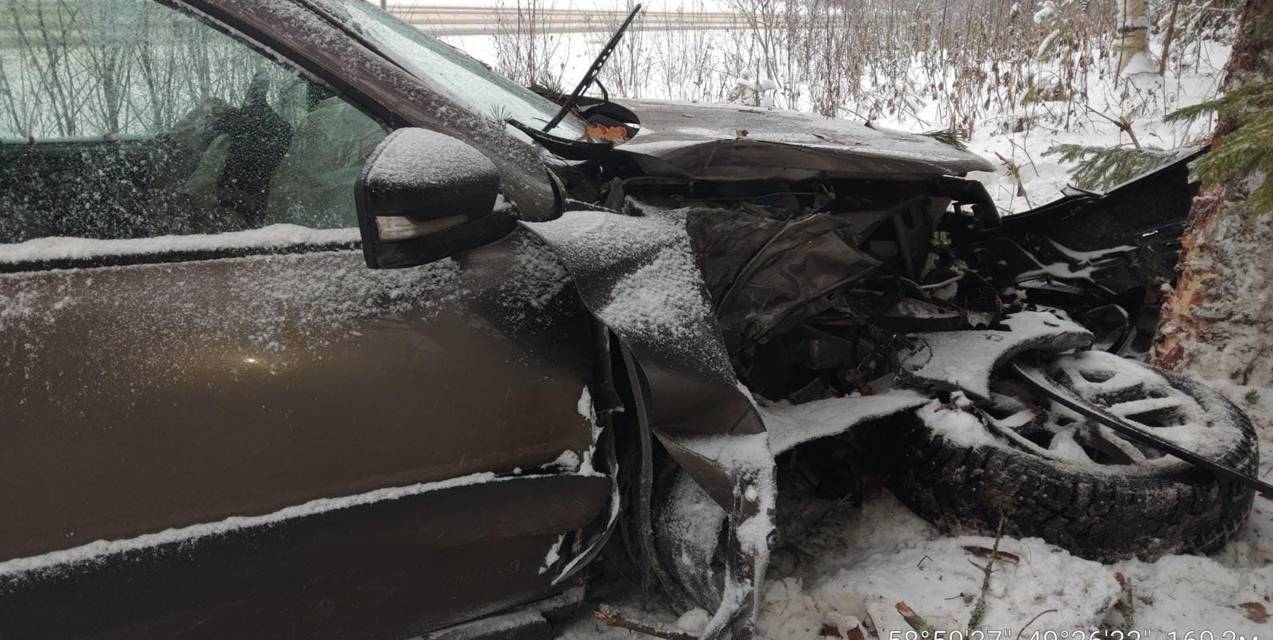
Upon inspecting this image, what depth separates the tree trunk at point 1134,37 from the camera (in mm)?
7777

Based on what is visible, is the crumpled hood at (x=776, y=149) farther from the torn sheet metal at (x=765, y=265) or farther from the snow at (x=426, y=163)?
the snow at (x=426, y=163)

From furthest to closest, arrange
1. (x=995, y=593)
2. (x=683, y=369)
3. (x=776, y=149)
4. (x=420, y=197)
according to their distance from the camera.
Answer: (x=776, y=149) → (x=995, y=593) → (x=683, y=369) → (x=420, y=197)

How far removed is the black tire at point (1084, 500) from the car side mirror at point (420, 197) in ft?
4.95

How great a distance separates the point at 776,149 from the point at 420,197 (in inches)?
45.2

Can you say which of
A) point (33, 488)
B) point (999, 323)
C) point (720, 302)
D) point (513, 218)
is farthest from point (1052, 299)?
point (33, 488)

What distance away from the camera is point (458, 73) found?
7.88 feet

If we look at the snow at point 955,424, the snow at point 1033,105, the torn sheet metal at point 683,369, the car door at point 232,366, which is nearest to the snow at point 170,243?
the car door at point 232,366

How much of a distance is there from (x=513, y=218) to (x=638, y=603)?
1.07 meters

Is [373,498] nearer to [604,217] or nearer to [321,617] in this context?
[321,617]

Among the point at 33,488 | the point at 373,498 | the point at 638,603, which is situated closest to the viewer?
the point at 33,488

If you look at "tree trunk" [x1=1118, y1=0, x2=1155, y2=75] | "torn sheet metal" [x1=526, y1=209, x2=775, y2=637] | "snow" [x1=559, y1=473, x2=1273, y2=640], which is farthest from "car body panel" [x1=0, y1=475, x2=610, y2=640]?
"tree trunk" [x1=1118, y1=0, x2=1155, y2=75]

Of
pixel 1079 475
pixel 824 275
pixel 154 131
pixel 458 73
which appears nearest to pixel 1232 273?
pixel 1079 475

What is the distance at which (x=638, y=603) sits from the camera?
80.0 inches

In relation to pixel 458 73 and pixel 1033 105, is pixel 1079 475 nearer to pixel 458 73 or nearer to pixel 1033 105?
pixel 458 73
